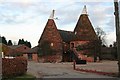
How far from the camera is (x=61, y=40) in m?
85.2

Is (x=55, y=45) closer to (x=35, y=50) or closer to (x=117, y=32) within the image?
(x=35, y=50)

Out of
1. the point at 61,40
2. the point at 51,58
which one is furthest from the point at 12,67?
the point at 51,58

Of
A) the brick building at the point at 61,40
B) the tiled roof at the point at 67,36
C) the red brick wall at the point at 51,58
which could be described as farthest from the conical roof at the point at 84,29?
the red brick wall at the point at 51,58

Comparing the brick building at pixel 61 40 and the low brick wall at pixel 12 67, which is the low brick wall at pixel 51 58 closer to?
the brick building at pixel 61 40

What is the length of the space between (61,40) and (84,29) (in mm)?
7193

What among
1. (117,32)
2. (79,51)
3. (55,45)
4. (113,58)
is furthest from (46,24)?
(117,32)

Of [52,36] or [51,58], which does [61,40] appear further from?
[51,58]

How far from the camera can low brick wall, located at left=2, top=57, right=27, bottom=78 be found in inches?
867

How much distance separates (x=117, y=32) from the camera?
25484mm

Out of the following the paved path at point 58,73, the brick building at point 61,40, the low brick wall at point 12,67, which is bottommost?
the paved path at point 58,73

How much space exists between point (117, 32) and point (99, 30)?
229 feet

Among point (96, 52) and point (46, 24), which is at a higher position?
point (46, 24)

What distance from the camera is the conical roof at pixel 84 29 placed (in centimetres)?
8494

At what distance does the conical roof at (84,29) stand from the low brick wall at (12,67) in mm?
57537
